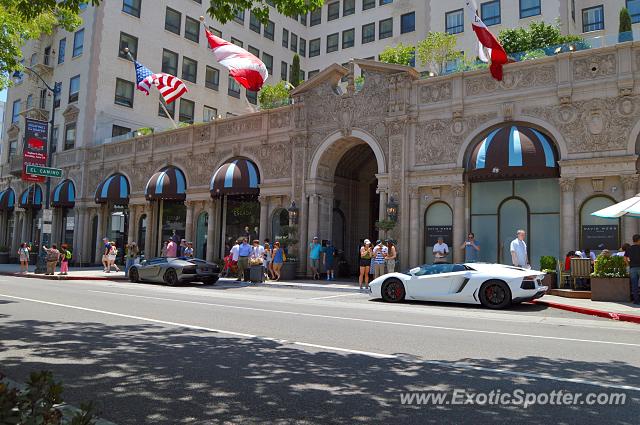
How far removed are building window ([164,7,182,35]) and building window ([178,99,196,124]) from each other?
5.70 metres

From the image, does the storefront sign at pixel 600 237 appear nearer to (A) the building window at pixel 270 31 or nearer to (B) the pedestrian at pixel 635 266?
(B) the pedestrian at pixel 635 266

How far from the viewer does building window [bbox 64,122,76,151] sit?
127 ft

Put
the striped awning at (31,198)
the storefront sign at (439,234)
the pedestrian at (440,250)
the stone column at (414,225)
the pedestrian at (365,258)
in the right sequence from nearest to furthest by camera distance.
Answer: the pedestrian at (365,258) < the pedestrian at (440,250) < the storefront sign at (439,234) < the stone column at (414,225) < the striped awning at (31,198)

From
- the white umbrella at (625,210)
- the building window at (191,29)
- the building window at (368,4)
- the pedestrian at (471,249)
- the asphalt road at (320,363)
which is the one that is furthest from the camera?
the building window at (368,4)

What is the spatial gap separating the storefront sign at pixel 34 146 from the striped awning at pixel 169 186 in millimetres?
6131

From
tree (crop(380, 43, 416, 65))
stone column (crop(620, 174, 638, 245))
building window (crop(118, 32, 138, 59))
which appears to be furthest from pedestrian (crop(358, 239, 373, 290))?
building window (crop(118, 32, 138, 59))

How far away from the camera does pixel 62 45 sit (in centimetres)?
4106

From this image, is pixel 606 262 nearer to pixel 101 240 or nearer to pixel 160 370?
pixel 160 370

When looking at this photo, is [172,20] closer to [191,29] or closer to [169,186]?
[191,29]

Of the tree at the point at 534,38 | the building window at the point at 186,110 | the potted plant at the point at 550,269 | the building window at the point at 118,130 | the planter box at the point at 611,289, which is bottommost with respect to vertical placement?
the planter box at the point at 611,289

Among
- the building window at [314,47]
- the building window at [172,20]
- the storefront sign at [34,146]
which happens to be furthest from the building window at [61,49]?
the building window at [314,47]

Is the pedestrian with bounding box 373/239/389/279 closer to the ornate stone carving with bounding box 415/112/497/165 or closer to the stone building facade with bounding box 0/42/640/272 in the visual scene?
the stone building facade with bounding box 0/42/640/272

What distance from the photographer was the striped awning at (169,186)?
3091 cm

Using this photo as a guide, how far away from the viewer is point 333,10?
49.1 metres
